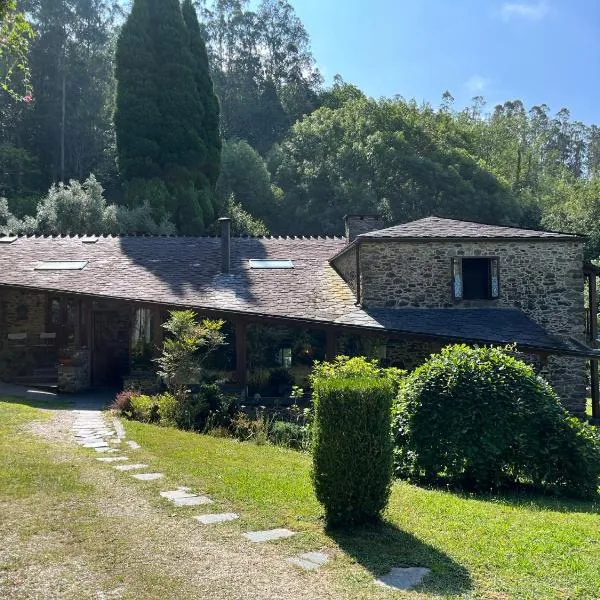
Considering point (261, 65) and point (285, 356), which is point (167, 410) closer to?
point (285, 356)

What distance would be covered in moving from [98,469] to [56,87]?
3733 cm

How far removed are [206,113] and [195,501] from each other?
87.4 ft

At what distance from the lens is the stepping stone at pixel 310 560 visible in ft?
16.8

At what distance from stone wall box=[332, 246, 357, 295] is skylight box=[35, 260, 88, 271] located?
8.08 meters

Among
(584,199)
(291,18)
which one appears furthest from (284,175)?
(291,18)

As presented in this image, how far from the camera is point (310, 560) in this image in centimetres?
525

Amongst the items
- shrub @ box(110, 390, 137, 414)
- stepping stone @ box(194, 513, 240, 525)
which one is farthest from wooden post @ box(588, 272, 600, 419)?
stepping stone @ box(194, 513, 240, 525)

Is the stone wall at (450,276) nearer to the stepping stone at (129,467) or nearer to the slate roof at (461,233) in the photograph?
the slate roof at (461,233)

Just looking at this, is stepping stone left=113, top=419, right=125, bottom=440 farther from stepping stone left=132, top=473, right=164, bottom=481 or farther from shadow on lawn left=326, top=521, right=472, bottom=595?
shadow on lawn left=326, top=521, right=472, bottom=595

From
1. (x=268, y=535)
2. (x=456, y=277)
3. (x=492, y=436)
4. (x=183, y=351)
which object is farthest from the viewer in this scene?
(x=456, y=277)

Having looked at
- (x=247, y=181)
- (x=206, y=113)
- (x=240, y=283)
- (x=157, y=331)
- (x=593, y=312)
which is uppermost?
(x=206, y=113)

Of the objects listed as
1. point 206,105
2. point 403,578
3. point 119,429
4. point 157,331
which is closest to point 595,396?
point 157,331

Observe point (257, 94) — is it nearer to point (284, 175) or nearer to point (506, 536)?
point (284, 175)

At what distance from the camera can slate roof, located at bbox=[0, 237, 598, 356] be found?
52.1 ft
